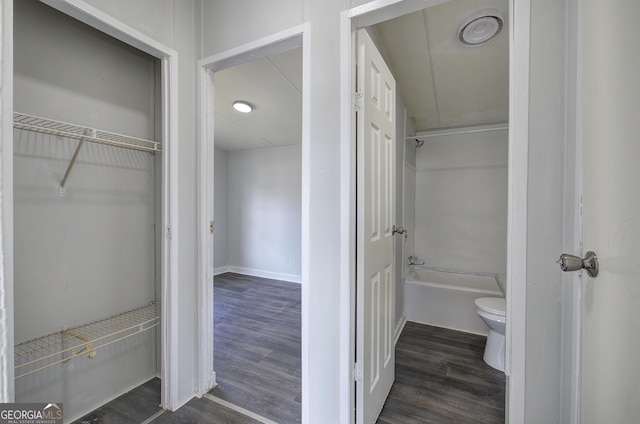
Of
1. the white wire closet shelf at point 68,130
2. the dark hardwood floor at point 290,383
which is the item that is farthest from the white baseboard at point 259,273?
the white wire closet shelf at point 68,130

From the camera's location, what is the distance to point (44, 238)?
4.33ft

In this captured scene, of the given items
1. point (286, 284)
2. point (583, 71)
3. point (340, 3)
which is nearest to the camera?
point (583, 71)

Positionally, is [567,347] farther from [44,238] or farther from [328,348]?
[44,238]

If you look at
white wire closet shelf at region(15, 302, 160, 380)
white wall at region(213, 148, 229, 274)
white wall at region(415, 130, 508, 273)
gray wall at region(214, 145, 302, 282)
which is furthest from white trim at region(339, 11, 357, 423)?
white wall at region(213, 148, 229, 274)

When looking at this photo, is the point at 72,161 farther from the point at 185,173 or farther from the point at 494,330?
the point at 494,330

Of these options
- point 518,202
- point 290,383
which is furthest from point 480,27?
point 290,383

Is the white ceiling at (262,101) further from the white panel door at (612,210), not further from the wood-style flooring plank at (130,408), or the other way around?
the wood-style flooring plank at (130,408)

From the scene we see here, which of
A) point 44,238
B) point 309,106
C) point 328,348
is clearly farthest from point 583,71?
point 44,238

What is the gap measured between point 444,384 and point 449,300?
3.05 ft

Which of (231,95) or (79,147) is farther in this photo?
(231,95)

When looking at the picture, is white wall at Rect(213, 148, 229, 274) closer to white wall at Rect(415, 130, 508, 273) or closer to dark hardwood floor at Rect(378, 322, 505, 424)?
white wall at Rect(415, 130, 508, 273)

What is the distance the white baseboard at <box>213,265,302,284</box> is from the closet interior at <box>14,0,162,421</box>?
235cm

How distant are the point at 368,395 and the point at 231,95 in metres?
2.79

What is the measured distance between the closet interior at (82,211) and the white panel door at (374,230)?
124 centimetres
